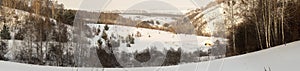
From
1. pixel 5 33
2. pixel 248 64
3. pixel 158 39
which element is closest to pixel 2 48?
pixel 5 33

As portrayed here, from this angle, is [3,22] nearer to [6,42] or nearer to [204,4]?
[6,42]

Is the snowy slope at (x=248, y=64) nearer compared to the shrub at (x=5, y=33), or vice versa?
the snowy slope at (x=248, y=64)

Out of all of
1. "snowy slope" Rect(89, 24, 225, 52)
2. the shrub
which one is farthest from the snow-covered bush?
"snowy slope" Rect(89, 24, 225, 52)

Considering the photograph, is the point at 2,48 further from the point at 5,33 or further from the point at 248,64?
the point at 248,64

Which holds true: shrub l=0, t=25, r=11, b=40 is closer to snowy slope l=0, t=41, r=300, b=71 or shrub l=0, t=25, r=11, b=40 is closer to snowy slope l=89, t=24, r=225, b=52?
snowy slope l=0, t=41, r=300, b=71

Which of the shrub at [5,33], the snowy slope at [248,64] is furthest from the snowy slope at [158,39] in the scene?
the shrub at [5,33]

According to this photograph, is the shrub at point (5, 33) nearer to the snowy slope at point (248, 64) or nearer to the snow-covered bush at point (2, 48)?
the snow-covered bush at point (2, 48)
